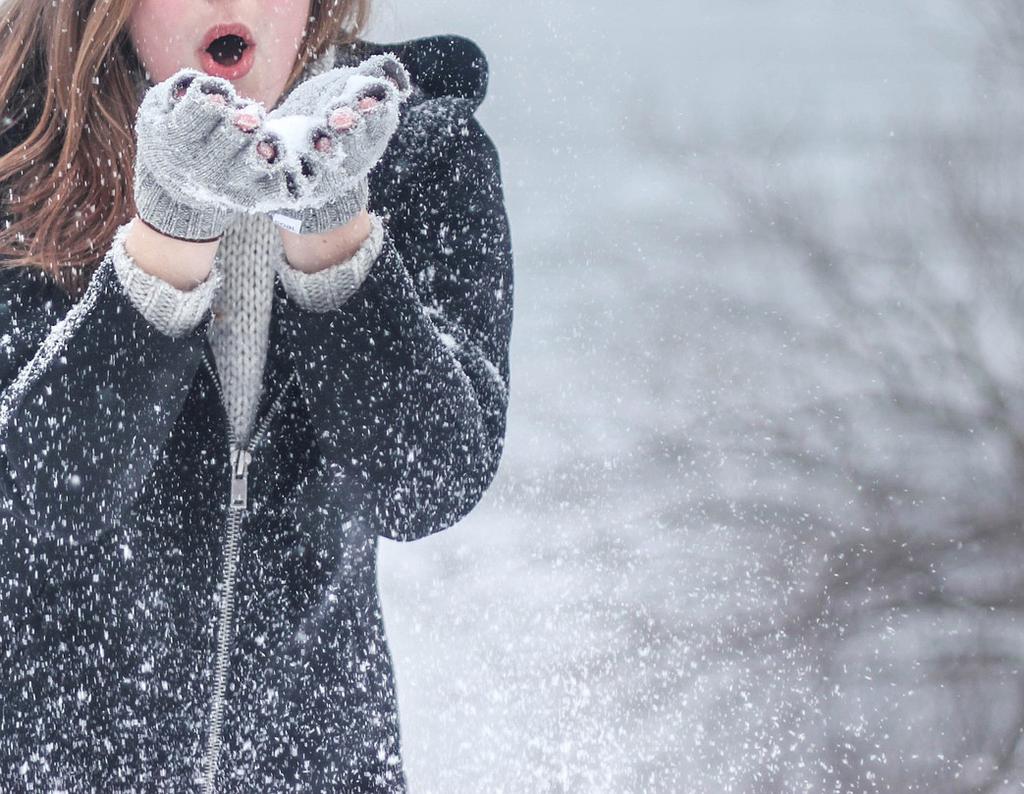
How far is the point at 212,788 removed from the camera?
0.72m

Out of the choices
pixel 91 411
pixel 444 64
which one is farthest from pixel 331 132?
pixel 444 64

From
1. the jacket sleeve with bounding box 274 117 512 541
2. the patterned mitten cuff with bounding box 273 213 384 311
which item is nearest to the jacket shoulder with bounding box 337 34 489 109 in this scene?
the jacket sleeve with bounding box 274 117 512 541

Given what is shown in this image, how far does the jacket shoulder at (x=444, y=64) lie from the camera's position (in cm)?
85

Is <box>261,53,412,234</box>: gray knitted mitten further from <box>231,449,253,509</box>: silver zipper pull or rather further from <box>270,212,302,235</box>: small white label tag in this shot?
<box>231,449,253,509</box>: silver zipper pull

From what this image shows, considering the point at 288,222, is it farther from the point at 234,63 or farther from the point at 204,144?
the point at 234,63

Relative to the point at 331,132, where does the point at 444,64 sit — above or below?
below

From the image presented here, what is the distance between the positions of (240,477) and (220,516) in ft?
0.09

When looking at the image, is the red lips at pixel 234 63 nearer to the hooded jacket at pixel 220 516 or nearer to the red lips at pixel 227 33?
the red lips at pixel 227 33

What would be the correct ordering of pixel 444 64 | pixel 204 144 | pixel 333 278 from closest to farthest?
pixel 204 144 → pixel 333 278 → pixel 444 64

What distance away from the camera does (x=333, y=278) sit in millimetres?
667

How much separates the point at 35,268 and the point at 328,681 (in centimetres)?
30

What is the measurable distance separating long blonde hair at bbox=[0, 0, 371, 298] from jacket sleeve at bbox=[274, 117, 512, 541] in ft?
0.38

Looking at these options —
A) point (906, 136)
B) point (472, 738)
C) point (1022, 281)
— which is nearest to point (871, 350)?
point (1022, 281)

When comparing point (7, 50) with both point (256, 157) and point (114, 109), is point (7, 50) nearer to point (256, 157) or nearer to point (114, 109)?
point (114, 109)
